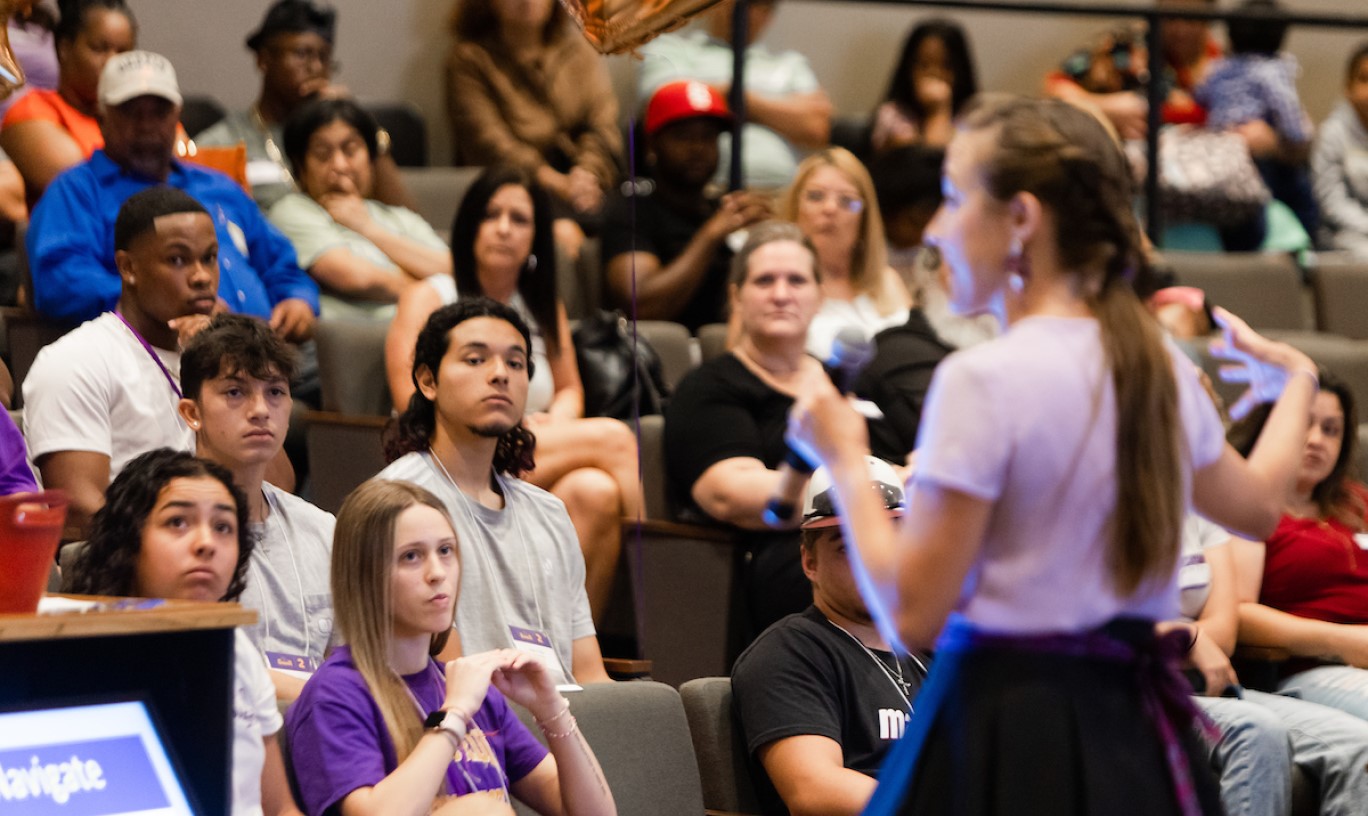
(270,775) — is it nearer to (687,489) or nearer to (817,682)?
(817,682)

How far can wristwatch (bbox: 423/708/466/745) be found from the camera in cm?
A: 214

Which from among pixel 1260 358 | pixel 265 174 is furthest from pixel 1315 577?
pixel 265 174

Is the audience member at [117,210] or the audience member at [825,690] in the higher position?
the audience member at [117,210]

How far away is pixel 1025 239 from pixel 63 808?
3.21 ft

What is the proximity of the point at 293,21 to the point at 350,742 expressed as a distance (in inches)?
115

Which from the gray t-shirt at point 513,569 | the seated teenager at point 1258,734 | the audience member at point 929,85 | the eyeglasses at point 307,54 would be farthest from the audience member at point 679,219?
the seated teenager at point 1258,734

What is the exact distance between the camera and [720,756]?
2.64 metres

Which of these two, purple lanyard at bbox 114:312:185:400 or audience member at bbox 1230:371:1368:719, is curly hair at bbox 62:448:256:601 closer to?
purple lanyard at bbox 114:312:185:400

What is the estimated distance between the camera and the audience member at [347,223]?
4.09 m

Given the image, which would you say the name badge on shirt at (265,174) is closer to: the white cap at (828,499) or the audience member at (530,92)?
the audience member at (530,92)

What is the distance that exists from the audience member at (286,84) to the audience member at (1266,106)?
269 cm

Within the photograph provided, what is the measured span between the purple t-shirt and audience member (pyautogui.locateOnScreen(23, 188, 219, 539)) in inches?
26.1

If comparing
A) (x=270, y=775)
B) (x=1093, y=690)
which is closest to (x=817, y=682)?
(x=270, y=775)

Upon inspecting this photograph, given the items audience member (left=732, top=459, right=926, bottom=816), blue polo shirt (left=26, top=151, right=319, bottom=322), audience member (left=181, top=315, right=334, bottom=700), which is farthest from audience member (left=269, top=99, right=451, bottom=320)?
audience member (left=732, top=459, right=926, bottom=816)
